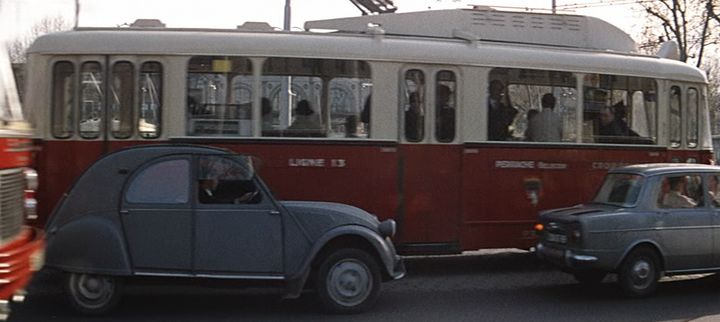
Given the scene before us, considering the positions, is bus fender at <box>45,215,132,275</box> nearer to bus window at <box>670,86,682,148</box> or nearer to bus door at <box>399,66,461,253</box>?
bus door at <box>399,66,461,253</box>

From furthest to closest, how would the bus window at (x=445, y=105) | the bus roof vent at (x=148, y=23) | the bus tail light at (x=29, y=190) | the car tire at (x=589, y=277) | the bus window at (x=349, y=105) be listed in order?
the bus window at (x=445, y=105)
the bus roof vent at (x=148, y=23)
the bus window at (x=349, y=105)
the car tire at (x=589, y=277)
the bus tail light at (x=29, y=190)

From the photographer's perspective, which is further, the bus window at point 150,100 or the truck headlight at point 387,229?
the bus window at point 150,100

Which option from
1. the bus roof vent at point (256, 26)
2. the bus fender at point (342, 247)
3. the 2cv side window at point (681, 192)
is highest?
the bus roof vent at point (256, 26)

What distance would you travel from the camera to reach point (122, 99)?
395 inches

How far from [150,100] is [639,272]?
20.8 ft

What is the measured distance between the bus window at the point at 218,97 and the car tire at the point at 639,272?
4.88m

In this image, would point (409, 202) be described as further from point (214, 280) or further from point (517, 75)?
point (214, 280)

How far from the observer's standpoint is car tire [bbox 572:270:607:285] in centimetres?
1016

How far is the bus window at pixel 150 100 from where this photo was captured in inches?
396

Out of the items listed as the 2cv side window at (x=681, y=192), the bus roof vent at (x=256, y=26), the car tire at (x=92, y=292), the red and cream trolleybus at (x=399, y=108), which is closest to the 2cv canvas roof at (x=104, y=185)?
the car tire at (x=92, y=292)

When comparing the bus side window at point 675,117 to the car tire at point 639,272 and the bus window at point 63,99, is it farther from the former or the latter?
the bus window at point 63,99

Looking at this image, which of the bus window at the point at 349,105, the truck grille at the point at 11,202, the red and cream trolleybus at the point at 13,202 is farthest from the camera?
the bus window at the point at 349,105

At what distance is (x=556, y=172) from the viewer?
37.7ft

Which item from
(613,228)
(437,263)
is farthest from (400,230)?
(613,228)
